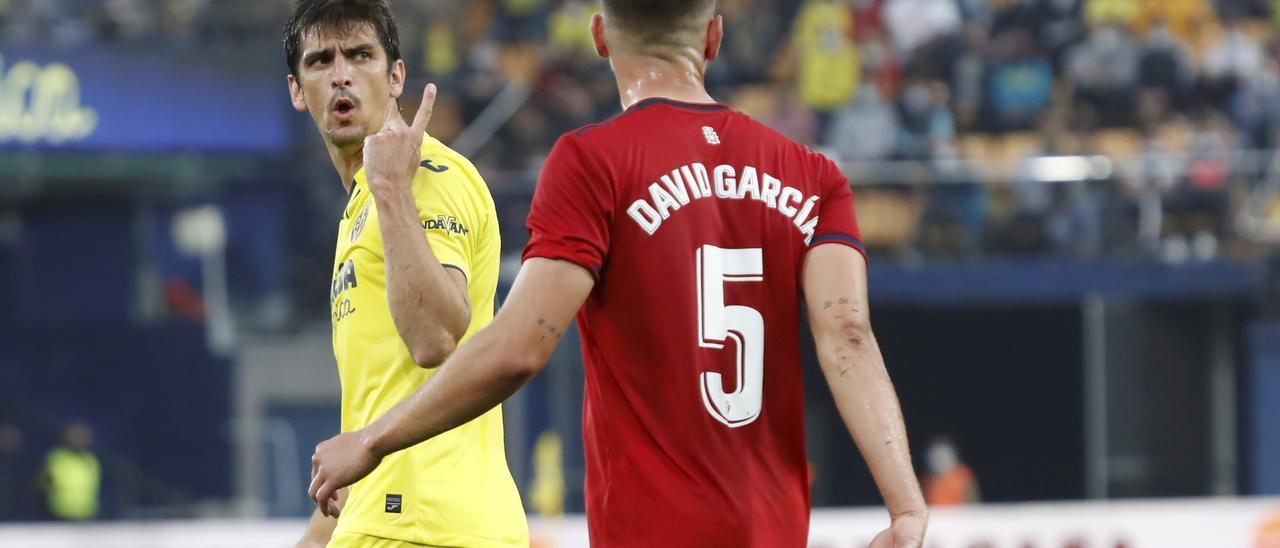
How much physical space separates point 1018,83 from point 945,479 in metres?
4.03

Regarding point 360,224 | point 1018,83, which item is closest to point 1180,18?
point 1018,83

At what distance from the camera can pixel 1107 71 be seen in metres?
17.7

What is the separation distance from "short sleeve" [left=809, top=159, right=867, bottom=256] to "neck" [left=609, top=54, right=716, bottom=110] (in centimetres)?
30

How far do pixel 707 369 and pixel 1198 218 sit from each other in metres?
13.6

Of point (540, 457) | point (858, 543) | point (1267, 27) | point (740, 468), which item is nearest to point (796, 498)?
point (740, 468)

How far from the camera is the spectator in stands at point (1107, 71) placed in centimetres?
1742

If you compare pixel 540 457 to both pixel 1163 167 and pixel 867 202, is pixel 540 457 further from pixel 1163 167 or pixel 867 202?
pixel 1163 167

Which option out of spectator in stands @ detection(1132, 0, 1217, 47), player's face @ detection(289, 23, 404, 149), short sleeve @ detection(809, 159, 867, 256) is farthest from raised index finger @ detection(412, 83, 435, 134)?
spectator in stands @ detection(1132, 0, 1217, 47)

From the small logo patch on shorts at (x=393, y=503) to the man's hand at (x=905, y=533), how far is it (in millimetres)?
1286

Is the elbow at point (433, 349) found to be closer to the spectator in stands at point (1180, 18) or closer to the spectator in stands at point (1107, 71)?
the spectator in stands at point (1107, 71)

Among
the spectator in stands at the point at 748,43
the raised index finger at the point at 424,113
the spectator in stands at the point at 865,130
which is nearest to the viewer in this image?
the raised index finger at the point at 424,113

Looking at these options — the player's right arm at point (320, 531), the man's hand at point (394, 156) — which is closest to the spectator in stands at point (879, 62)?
the player's right arm at point (320, 531)

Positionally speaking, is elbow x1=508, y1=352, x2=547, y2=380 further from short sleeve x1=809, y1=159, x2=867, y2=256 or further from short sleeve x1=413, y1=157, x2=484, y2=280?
short sleeve x1=413, y1=157, x2=484, y2=280

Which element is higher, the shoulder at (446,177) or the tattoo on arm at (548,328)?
the shoulder at (446,177)
